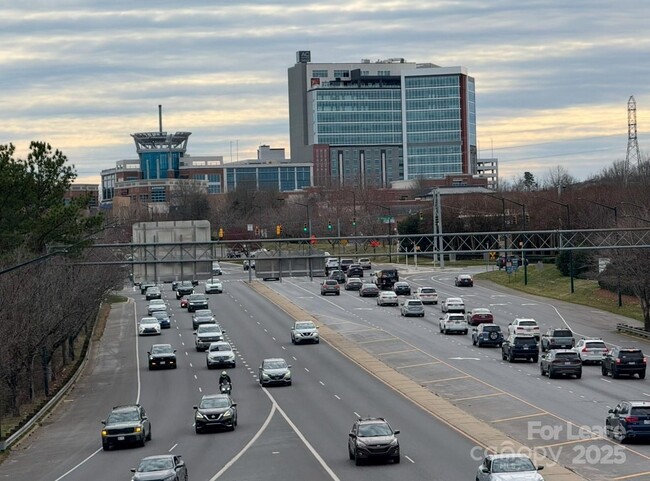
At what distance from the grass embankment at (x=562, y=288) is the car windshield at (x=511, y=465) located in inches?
2348

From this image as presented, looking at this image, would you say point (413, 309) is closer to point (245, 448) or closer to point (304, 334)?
point (304, 334)

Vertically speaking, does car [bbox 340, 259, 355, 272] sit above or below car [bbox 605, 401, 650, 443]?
above

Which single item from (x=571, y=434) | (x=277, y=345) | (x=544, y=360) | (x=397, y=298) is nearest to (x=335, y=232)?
(x=397, y=298)

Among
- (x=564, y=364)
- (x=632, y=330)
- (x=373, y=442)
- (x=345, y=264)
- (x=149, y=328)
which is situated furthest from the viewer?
(x=345, y=264)

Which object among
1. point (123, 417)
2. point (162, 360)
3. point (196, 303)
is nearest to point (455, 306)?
point (196, 303)

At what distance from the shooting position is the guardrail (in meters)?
75.9

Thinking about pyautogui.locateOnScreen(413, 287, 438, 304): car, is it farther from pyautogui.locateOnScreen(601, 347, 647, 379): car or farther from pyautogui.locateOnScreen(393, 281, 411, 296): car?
pyautogui.locateOnScreen(601, 347, 647, 379): car

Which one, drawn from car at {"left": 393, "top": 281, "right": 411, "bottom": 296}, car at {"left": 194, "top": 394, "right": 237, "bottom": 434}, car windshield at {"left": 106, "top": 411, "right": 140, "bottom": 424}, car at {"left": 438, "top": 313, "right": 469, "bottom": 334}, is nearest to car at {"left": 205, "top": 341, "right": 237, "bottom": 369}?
car at {"left": 438, "top": 313, "right": 469, "bottom": 334}

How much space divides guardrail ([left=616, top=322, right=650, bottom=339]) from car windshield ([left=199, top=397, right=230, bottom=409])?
37320 millimetres

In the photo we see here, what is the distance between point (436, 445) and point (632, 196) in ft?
308

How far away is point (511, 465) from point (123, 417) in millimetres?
18249

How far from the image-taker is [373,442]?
118ft

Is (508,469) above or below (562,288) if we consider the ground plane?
above

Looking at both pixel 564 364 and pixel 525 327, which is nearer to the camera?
pixel 564 364
